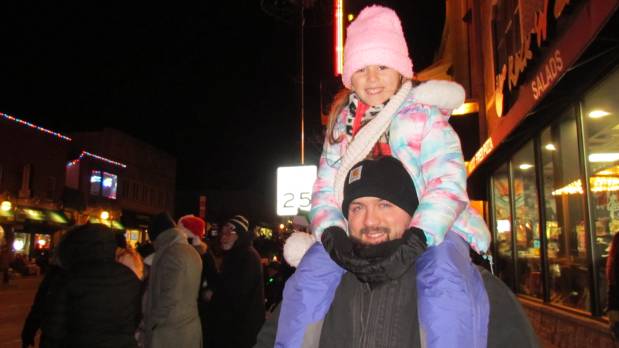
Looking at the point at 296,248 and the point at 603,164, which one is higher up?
the point at 603,164

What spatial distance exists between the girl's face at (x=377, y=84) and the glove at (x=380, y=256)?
88 centimetres

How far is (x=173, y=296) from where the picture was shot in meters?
4.71

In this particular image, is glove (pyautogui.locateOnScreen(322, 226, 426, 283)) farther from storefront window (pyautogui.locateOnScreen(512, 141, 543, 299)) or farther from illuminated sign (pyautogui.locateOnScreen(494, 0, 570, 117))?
storefront window (pyautogui.locateOnScreen(512, 141, 543, 299))

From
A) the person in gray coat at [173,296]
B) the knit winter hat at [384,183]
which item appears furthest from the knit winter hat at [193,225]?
the knit winter hat at [384,183]

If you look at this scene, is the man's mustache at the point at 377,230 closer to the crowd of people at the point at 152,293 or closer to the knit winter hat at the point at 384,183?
the knit winter hat at the point at 384,183

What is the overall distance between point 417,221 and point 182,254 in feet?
11.2

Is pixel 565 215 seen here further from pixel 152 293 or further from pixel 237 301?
pixel 152 293

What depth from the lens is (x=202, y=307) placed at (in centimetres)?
604

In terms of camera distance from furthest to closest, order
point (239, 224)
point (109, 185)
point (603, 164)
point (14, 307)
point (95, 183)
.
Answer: point (109, 185), point (95, 183), point (14, 307), point (239, 224), point (603, 164)

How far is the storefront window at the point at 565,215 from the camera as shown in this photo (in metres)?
6.60

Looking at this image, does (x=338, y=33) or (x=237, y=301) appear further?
(x=338, y=33)

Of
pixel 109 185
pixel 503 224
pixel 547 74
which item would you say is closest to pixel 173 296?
pixel 547 74

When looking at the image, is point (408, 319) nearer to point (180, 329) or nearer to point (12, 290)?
point (180, 329)

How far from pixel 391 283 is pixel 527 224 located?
26.9 ft
